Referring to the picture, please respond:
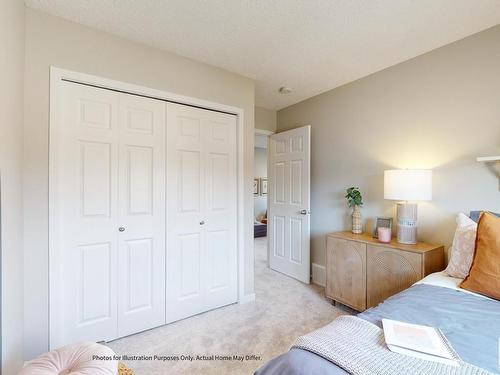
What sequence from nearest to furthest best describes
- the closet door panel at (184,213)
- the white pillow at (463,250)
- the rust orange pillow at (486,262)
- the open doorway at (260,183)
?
the rust orange pillow at (486,262), the white pillow at (463,250), the closet door panel at (184,213), the open doorway at (260,183)

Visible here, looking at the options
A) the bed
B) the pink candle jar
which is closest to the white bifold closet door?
the bed

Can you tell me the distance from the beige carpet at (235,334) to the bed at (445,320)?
39.7 inches

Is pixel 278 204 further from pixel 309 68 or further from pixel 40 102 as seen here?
pixel 40 102

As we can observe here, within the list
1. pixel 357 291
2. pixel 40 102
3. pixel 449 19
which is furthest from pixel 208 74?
pixel 357 291

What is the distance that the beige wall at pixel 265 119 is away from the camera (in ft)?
11.8

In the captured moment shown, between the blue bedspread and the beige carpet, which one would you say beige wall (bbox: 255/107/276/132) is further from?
the blue bedspread

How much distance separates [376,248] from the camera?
7.23 feet

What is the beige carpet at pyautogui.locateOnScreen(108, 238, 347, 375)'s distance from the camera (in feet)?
5.65

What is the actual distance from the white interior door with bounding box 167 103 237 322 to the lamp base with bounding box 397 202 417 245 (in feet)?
5.09

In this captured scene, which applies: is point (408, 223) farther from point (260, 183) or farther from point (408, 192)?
point (260, 183)

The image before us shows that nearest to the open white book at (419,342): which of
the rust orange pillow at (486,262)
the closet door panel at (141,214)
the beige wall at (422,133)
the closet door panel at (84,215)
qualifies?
the rust orange pillow at (486,262)

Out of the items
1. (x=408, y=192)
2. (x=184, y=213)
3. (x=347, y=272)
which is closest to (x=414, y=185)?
(x=408, y=192)

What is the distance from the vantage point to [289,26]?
1.84 m

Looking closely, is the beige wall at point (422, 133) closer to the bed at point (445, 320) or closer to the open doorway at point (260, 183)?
the bed at point (445, 320)
